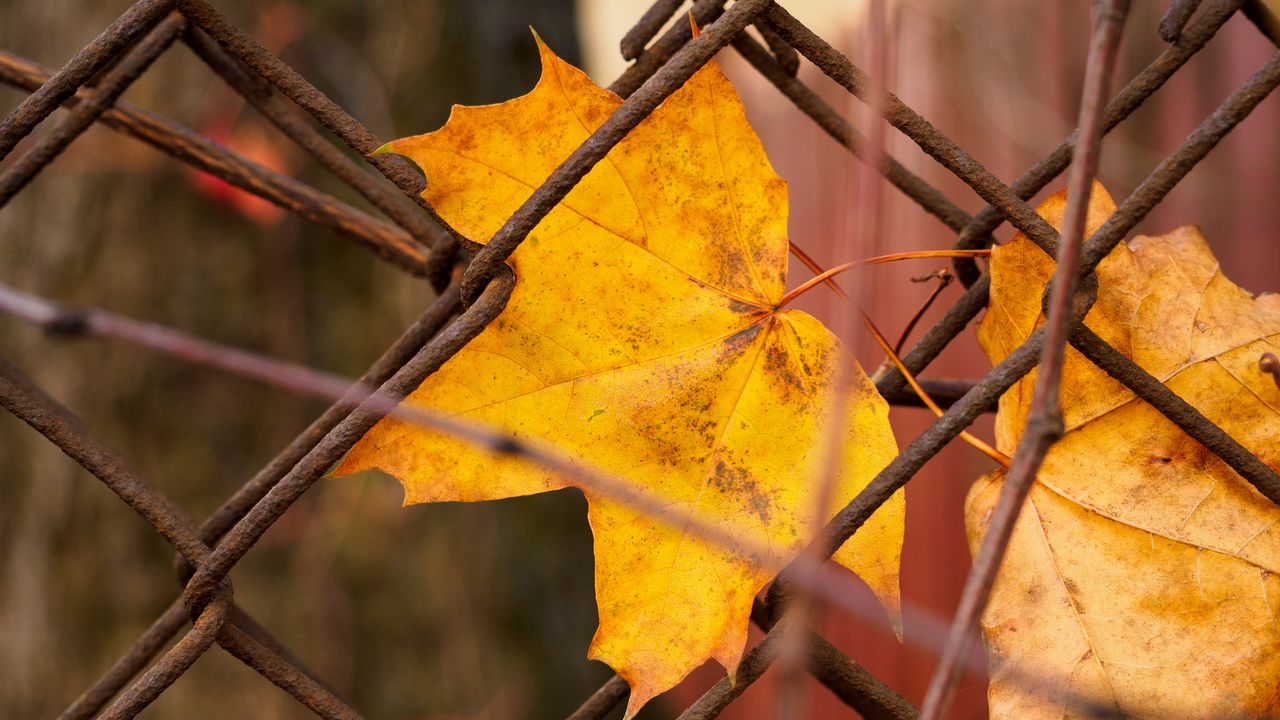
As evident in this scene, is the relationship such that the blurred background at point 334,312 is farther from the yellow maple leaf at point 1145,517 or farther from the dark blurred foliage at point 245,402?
the yellow maple leaf at point 1145,517

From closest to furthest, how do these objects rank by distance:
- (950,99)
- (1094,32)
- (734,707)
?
(1094,32)
(950,99)
(734,707)

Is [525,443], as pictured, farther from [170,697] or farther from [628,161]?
[170,697]

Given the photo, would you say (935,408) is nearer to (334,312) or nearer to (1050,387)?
(1050,387)

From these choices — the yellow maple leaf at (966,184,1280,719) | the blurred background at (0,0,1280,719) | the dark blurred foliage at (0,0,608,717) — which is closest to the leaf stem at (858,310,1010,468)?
the yellow maple leaf at (966,184,1280,719)

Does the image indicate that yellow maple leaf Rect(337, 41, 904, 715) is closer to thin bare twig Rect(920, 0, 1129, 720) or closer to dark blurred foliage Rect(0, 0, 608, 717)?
thin bare twig Rect(920, 0, 1129, 720)

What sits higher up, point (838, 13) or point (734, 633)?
point (838, 13)

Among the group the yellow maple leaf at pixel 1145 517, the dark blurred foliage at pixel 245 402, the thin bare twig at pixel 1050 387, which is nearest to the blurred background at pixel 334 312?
the dark blurred foliage at pixel 245 402

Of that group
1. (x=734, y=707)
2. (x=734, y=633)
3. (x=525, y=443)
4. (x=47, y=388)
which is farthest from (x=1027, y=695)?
(x=734, y=707)
